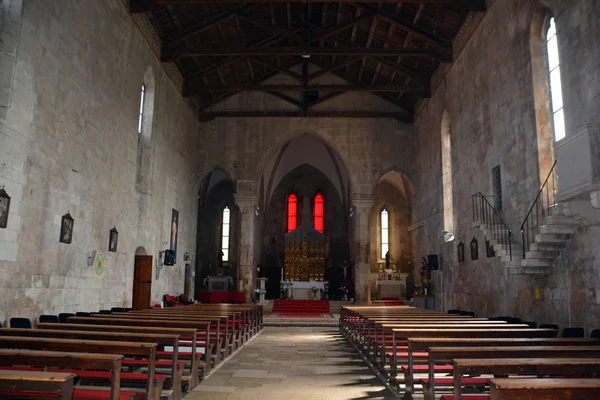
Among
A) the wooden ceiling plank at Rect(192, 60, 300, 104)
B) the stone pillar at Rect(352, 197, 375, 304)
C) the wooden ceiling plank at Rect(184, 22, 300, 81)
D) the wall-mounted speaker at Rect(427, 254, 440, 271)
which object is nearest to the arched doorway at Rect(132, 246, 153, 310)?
the wooden ceiling plank at Rect(192, 60, 300, 104)

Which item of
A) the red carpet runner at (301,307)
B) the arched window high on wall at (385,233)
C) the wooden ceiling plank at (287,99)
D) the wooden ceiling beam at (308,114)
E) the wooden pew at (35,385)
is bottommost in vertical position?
the red carpet runner at (301,307)

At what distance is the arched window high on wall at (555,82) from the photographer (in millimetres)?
10438


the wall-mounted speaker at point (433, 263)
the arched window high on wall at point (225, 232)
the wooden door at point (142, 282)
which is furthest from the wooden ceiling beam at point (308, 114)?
the wooden door at point (142, 282)

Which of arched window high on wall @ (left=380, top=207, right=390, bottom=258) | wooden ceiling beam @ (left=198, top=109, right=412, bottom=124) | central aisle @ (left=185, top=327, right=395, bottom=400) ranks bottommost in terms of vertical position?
central aisle @ (left=185, top=327, right=395, bottom=400)

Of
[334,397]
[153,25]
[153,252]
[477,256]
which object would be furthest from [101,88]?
[477,256]

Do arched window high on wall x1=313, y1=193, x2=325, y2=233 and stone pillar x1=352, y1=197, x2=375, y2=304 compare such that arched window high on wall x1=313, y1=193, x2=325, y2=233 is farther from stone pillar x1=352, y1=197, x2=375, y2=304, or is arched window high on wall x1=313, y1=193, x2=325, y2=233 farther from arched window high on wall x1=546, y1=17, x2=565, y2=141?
arched window high on wall x1=546, y1=17, x2=565, y2=141

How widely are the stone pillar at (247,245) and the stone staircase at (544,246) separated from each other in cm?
1271

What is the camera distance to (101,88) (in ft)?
41.4

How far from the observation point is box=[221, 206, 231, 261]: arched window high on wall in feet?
96.5

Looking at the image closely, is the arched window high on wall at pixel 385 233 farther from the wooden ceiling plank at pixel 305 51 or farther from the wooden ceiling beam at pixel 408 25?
the wooden ceiling beam at pixel 408 25

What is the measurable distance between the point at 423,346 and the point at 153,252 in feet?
43.0

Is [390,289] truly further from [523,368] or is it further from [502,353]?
[523,368]

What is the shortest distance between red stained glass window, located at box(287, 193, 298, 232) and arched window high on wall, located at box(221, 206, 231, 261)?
149 inches

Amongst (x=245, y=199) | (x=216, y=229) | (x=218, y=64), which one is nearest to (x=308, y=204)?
(x=216, y=229)
